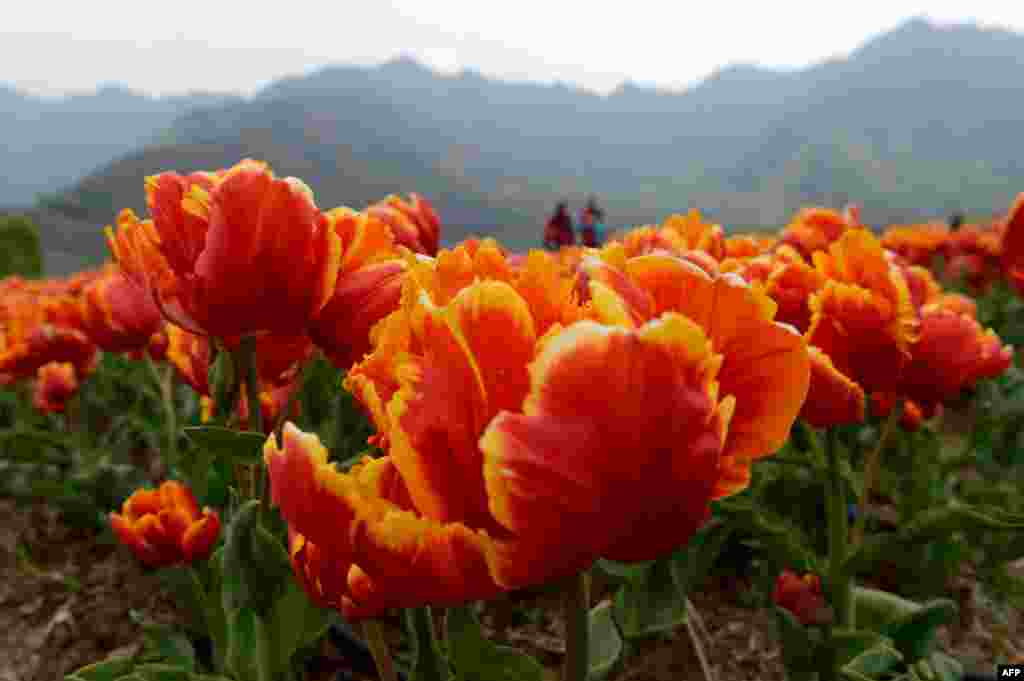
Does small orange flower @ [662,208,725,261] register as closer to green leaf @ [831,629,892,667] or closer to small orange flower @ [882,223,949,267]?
green leaf @ [831,629,892,667]

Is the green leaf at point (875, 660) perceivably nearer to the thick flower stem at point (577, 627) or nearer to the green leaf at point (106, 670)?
the thick flower stem at point (577, 627)

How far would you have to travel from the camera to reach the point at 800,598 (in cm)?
154

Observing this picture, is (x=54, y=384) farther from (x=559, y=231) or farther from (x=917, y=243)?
(x=559, y=231)

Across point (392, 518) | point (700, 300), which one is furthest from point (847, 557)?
point (392, 518)

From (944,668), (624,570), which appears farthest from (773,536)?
(624,570)

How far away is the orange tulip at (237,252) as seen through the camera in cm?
99

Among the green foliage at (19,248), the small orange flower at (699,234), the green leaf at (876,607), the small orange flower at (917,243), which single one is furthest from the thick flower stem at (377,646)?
the green foliage at (19,248)

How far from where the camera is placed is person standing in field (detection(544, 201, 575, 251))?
814 cm

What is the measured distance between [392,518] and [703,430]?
26 cm

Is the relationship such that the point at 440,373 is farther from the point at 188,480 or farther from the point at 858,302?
the point at 188,480

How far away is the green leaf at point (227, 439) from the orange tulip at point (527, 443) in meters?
0.26

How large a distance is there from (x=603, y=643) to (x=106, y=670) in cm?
77

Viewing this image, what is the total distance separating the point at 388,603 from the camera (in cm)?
70

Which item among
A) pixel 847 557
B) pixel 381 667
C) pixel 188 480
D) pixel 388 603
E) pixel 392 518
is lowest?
pixel 188 480
